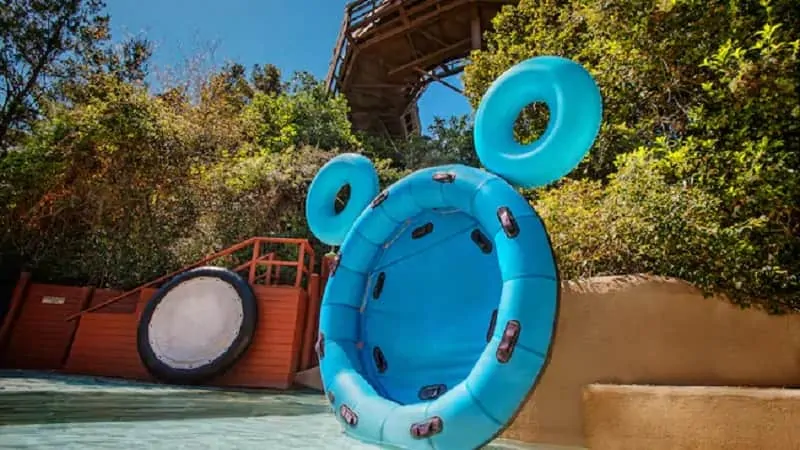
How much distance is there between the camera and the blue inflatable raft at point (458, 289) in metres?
2.63

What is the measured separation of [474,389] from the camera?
2621 mm

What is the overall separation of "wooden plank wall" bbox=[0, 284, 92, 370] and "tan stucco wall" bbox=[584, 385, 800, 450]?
8.51 meters

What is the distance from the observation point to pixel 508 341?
2627 mm

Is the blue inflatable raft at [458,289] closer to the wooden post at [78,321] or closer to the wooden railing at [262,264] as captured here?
the wooden railing at [262,264]

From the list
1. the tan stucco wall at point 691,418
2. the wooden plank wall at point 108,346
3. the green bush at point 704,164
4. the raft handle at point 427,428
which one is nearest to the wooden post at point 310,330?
the wooden plank wall at point 108,346

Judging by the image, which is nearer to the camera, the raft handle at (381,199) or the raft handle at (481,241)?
the raft handle at (481,241)

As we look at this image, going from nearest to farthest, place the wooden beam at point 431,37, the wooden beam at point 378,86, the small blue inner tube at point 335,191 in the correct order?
the small blue inner tube at point 335,191
the wooden beam at point 431,37
the wooden beam at point 378,86

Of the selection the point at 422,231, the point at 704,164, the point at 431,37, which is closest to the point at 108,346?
the point at 422,231

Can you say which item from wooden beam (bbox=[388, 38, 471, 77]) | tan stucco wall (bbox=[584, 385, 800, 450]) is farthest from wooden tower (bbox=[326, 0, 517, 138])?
tan stucco wall (bbox=[584, 385, 800, 450])

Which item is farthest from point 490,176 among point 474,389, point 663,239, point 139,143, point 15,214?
point 15,214

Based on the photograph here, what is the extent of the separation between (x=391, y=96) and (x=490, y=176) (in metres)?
12.7

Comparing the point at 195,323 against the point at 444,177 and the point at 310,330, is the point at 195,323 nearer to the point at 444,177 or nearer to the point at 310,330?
the point at 310,330

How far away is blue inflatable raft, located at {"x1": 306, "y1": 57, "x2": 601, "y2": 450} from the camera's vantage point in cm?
263

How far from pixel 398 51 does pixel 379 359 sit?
11.7 m
